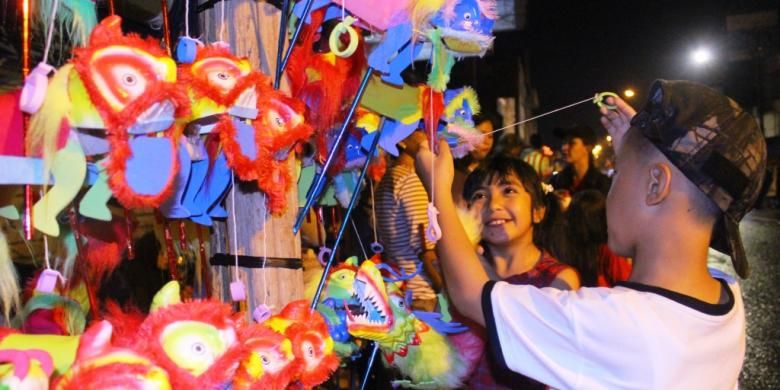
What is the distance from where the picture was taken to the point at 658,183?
1.25 meters

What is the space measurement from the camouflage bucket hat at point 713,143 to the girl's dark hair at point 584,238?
176 cm

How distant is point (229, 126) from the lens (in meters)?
1.02

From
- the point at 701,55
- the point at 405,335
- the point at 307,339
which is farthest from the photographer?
the point at 701,55

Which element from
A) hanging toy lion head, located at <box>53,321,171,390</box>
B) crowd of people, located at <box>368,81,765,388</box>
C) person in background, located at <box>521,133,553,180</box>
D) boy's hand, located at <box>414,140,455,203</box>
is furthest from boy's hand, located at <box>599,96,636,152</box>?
person in background, located at <box>521,133,553,180</box>

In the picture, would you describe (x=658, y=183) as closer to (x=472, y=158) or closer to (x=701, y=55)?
(x=472, y=158)

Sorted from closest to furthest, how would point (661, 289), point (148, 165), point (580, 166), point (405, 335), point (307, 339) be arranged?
point (148, 165), point (307, 339), point (661, 289), point (405, 335), point (580, 166)

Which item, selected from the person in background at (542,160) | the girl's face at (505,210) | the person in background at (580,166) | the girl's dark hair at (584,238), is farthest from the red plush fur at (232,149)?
the person in background at (542,160)

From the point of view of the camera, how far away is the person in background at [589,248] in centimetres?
301

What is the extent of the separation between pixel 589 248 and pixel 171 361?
253 centimetres

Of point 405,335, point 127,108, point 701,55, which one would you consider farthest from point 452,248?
point 701,55

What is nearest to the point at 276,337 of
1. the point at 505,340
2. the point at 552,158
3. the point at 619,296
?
the point at 505,340

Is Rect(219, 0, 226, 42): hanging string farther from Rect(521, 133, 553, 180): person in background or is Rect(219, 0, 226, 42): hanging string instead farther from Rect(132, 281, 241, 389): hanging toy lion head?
Rect(521, 133, 553, 180): person in background

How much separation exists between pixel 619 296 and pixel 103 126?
0.96m

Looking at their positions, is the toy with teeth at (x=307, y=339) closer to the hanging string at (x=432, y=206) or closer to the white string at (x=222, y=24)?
the hanging string at (x=432, y=206)
